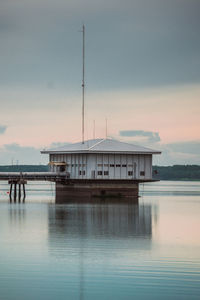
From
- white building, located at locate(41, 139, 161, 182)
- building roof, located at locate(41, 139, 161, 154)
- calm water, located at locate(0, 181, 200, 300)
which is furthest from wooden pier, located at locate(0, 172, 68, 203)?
calm water, located at locate(0, 181, 200, 300)

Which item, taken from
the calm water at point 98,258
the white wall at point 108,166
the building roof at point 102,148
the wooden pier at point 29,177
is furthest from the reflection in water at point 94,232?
the wooden pier at point 29,177

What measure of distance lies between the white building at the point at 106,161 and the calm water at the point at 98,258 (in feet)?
89.6

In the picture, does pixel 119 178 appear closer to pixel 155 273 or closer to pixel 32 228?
pixel 32 228

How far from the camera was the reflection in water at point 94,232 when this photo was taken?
2897 centimetres

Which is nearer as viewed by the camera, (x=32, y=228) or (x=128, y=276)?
(x=128, y=276)

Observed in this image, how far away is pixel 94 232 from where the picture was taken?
3700cm

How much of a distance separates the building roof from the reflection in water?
56.7ft

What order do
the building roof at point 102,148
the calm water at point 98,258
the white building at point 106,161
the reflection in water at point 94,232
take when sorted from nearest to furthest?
the calm water at point 98,258 → the reflection in water at point 94,232 → the building roof at point 102,148 → the white building at point 106,161

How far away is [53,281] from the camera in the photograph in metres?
22.4

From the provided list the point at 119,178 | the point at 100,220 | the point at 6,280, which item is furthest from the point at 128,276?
the point at 119,178

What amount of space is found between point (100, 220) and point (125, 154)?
29.9 meters

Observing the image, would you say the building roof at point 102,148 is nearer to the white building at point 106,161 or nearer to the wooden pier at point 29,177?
the white building at point 106,161

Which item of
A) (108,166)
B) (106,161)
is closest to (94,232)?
(108,166)

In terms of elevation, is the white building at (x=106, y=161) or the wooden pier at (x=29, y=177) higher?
the white building at (x=106, y=161)
